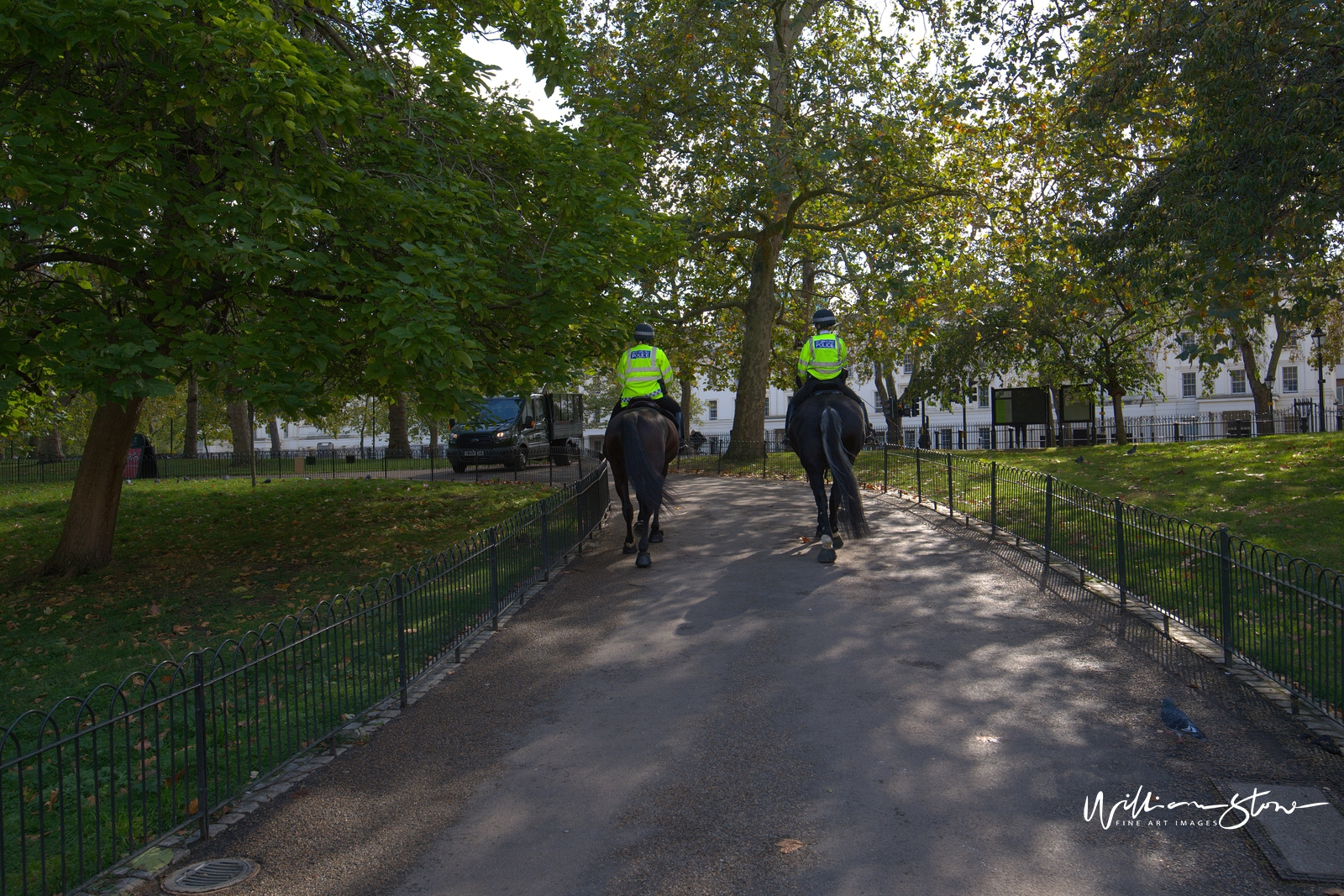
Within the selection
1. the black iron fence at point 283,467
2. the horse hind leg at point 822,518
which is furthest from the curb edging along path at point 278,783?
the black iron fence at point 283,467

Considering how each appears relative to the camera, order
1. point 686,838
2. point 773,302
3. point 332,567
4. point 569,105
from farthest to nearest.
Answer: point 773,302, point 569,105, point 332,567, point 686,838

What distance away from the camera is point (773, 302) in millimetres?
28484

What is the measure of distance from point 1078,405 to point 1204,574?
1129 inches

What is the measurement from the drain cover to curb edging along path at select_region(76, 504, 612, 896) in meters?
0.08

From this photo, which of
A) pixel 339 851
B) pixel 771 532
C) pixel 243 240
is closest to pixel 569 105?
pixel 771 532

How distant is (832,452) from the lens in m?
11.1

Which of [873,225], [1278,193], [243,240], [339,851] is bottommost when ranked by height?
[339,851]

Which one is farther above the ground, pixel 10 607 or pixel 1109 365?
pixel 1109 365

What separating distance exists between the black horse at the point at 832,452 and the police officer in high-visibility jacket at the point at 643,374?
5.49 ft

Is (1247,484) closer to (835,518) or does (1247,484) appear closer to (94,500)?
(835,518)

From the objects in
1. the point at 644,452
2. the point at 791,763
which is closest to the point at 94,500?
the point at 644,452

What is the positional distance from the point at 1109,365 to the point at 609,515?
23710mm

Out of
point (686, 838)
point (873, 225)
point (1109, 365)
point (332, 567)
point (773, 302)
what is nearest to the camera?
point (686, 838)

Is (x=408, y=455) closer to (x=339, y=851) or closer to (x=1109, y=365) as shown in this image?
(x=1109, y=365)
